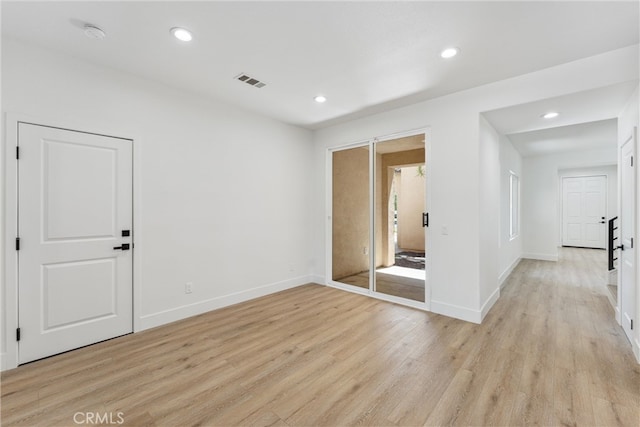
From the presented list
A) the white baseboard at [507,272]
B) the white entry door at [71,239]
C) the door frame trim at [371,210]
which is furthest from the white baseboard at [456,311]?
the white entry door at [71,239]

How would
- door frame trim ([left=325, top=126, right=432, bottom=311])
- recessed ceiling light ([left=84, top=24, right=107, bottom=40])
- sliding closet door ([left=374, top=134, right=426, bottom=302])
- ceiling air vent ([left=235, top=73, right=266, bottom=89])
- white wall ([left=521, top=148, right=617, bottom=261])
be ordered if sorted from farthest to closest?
white wall ([left=521, top=148, right=617, bottom=261]), sliding closet door ([left=374, top=134, right=426, bottom=302]), door frame trim ([left=325, top=126, right=432, bottom=311]), ceiling air vent ([left=235, top=73, right=266, bottom=89]), recessed ceiling light ([left=84, top=24, right=107, bottom=40])

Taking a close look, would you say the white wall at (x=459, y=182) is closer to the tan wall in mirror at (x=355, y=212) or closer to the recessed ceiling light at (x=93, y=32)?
the tan wall in mirror at (x=355, y=212)

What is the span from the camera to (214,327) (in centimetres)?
326

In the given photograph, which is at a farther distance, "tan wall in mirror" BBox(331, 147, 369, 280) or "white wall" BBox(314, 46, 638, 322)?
"tan wall in mirror" BBox(331, 147, 369, 280)

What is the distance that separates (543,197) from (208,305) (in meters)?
8.36

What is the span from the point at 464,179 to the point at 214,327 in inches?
137

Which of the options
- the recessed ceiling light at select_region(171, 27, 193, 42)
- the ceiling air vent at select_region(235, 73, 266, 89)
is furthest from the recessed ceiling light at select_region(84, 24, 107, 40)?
the ceiling air vent at select_region(235, 73, 266, 89)

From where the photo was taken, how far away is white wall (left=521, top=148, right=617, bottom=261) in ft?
23.3

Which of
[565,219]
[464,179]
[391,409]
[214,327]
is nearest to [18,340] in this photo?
[214,327]

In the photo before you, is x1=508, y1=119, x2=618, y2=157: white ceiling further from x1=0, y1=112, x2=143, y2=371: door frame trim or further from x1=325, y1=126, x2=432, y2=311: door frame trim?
x1=0, y1=112, x2=143, y2=371: door frame trim

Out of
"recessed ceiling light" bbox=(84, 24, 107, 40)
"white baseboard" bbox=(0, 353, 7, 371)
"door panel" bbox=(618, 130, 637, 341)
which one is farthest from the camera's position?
"door panel" bbox=(618, 130, 637, 341)

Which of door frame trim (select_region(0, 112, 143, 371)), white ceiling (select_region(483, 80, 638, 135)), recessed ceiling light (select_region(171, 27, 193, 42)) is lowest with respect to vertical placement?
door frame trim (select_region(0, 112, 143, 371))

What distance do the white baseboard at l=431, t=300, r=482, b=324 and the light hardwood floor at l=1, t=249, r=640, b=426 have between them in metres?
0.11

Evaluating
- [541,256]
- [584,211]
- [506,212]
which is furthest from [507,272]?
[584,211]
